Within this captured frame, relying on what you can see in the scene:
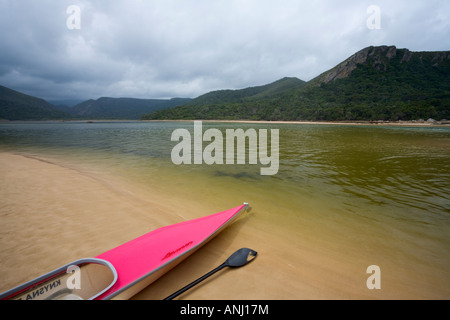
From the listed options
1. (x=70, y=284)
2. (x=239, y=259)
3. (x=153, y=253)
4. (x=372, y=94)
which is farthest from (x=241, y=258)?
(x=372, y=94)

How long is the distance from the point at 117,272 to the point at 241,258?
6.29 ft

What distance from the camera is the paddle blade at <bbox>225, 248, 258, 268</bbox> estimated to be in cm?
312

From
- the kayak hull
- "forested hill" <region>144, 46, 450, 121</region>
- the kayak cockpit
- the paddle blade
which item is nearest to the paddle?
the paddle blade

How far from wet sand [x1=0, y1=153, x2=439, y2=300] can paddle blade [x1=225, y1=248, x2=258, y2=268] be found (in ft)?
0.31

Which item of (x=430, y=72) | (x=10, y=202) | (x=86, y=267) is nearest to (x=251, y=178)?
(x=86, y=267)

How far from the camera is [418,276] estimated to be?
3.01m

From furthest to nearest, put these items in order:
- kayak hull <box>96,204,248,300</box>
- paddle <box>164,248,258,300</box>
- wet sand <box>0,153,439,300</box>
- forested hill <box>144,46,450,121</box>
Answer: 1. forested hill <box>144,46,450,121</box>
2. paddle <box>164,248,258,300</box>
3. wet sand <box>0,153,439,300</box>
4. kayak hull <box>96,204,248,300</box>

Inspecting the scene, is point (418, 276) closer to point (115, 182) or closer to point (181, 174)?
point (181, 174)

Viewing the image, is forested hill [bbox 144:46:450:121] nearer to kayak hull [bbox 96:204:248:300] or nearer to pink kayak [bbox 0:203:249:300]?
kayak hull [bbox 96:204:248:300]

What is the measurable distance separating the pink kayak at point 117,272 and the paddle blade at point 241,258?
0.56 m

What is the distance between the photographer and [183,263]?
10.5ft

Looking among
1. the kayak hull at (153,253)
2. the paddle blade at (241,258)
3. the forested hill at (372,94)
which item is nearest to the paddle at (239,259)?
the paddle blade at (241,258)

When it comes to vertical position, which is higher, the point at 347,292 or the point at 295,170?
the point at 295,170
